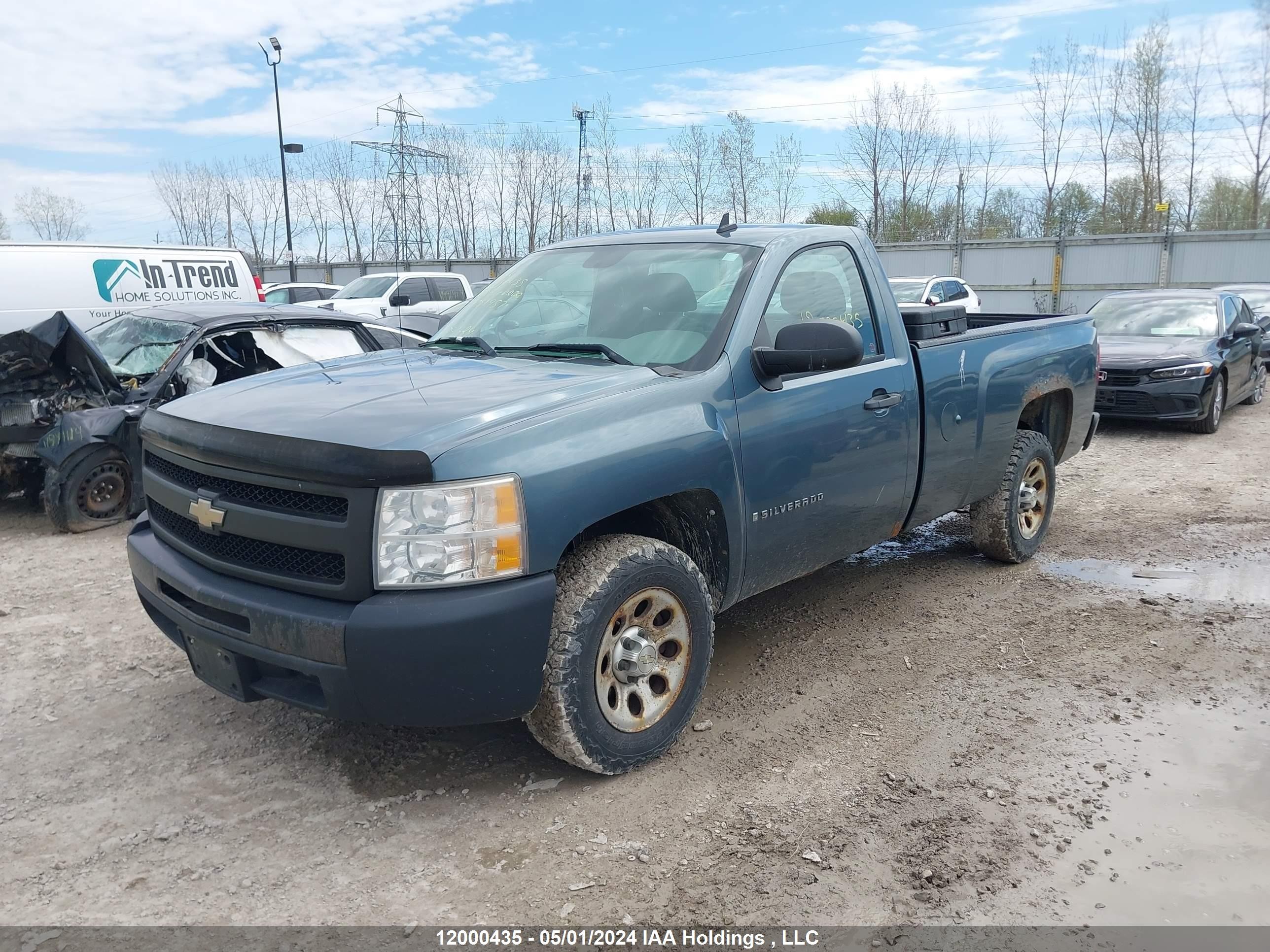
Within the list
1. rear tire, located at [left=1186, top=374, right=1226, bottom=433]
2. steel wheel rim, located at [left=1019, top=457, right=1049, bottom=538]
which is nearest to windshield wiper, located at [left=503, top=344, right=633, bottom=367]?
steel wheel rim, located at [left=1019, top=457, right=1049, bottom=538]

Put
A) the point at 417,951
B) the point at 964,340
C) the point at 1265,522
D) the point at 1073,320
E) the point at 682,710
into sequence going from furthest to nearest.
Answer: the point at 1265,522 < the point at 1073,320 < the point at 964,340 < the point at 682,710 < the point at 417,951

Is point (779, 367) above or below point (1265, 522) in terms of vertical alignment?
above

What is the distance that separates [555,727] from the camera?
125 inches

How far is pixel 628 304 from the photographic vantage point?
411 cm

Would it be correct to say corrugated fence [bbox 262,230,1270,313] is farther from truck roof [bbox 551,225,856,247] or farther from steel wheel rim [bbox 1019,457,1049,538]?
truck roof [bbox 551,225,856,247]

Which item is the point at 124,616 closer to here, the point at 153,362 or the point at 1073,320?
the point at 153,362

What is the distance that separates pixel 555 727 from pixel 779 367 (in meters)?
1.59

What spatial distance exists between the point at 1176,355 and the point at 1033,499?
20.1ft

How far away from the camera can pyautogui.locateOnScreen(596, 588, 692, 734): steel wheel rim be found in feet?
10.8

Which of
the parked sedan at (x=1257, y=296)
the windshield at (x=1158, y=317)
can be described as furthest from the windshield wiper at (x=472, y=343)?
the parked sedan at (x=1257, y=296)

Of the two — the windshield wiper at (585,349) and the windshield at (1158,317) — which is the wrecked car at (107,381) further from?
the windshield at (1158,317)

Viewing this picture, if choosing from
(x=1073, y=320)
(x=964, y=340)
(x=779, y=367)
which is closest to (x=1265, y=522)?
(x=1073, y=320)

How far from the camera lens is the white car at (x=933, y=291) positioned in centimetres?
1838

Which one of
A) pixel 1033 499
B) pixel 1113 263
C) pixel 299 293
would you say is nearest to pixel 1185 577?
pixel 1033 499
